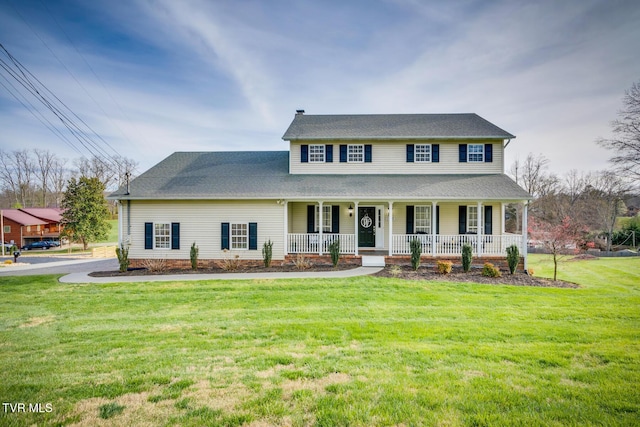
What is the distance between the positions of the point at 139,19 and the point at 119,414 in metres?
17.1

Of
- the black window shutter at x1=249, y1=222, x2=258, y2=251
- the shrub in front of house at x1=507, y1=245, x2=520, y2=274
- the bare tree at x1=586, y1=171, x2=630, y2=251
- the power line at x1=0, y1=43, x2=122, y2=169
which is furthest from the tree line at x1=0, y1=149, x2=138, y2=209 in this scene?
the bare tree at x1=586, y1=171, x2=630, y2=251

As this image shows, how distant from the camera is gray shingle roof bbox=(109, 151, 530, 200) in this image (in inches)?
548

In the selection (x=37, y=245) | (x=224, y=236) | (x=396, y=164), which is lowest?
(x=37, y=245)

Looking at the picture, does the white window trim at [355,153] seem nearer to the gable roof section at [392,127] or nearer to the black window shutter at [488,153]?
the gable roof section at [392,127]

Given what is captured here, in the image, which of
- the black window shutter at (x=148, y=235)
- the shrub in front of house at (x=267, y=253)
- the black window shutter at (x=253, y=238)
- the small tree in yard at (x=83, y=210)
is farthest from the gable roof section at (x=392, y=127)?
the small tree in yard at (x=83, y=210)

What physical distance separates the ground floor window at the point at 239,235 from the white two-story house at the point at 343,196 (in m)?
0.05

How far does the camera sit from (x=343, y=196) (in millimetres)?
13961

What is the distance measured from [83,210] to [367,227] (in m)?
32.7

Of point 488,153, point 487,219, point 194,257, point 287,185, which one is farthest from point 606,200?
point 194,257

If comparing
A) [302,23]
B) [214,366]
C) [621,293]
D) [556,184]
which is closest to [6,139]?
[302,23]

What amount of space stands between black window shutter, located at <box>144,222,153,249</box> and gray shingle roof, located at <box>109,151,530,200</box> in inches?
58.9

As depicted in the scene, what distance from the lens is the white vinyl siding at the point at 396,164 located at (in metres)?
15.9

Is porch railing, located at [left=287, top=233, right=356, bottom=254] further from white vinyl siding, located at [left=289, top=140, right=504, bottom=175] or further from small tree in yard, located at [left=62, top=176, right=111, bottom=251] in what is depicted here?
small tree in yard, located at [left=62, top=176, right=111, bottom=251]

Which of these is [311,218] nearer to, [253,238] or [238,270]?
[253,238]
